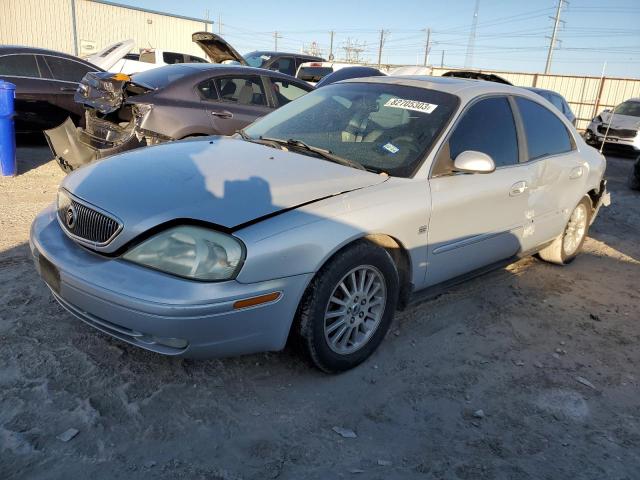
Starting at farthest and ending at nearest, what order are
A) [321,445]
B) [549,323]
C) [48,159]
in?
[48,159] → [549,323] → [321,445]

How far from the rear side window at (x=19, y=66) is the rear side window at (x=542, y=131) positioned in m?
7.14

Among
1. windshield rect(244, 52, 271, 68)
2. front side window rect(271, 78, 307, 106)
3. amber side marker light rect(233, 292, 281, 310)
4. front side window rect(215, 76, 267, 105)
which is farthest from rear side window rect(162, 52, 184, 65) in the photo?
amber side marker light rect(233, 292, 281, 310)

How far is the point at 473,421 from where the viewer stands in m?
2.69

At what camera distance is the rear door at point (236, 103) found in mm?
6238

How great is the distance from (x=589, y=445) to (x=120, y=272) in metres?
2.39

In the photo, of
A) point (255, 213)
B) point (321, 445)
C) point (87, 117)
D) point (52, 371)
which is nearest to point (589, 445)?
point (321, 445)

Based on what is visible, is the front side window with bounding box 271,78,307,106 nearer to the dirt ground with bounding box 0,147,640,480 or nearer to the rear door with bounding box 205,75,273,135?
the rear door with bounding box 205,75,273,135

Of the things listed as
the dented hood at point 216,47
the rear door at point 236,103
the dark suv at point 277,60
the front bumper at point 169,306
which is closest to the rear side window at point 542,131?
the front bumper at point 169,306

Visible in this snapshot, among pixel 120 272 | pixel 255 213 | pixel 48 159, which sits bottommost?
pixel 48 159

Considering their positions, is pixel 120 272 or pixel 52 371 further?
pixel 52 371

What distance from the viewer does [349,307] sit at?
9.55 ft

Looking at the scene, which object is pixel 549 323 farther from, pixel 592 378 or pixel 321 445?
pixel 321 445

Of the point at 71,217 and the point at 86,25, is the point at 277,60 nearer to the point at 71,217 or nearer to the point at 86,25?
the point at 71,217

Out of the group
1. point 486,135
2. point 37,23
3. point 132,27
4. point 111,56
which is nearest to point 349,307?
point 486,135
